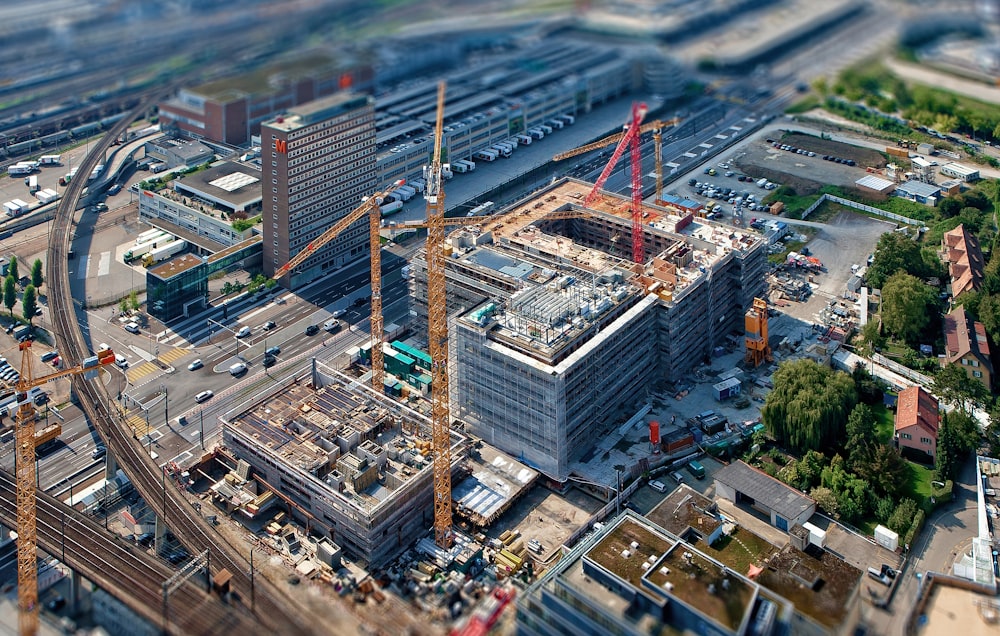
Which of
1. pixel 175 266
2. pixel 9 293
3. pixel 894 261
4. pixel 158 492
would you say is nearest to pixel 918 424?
pixel 894 261

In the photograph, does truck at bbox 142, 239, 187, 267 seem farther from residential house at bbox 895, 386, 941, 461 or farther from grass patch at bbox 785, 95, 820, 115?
grass patch at bbox 785, 95, 820, 115

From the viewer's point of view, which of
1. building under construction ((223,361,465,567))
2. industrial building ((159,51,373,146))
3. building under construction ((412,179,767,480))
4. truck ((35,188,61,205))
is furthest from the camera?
industrial building ((159,51,373,146))

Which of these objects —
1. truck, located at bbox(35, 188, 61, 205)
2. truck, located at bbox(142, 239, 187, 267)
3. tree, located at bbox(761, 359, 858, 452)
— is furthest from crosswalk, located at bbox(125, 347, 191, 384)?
tree, located at bbox(761, 359, 858, 452)

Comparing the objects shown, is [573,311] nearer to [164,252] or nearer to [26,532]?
[26,532]

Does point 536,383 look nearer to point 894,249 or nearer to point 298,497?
point 298,497

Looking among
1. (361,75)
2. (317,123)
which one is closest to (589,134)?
(361,75)

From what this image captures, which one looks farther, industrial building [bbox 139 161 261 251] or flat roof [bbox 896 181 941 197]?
flat roof [bbox 896 181 941 197]
